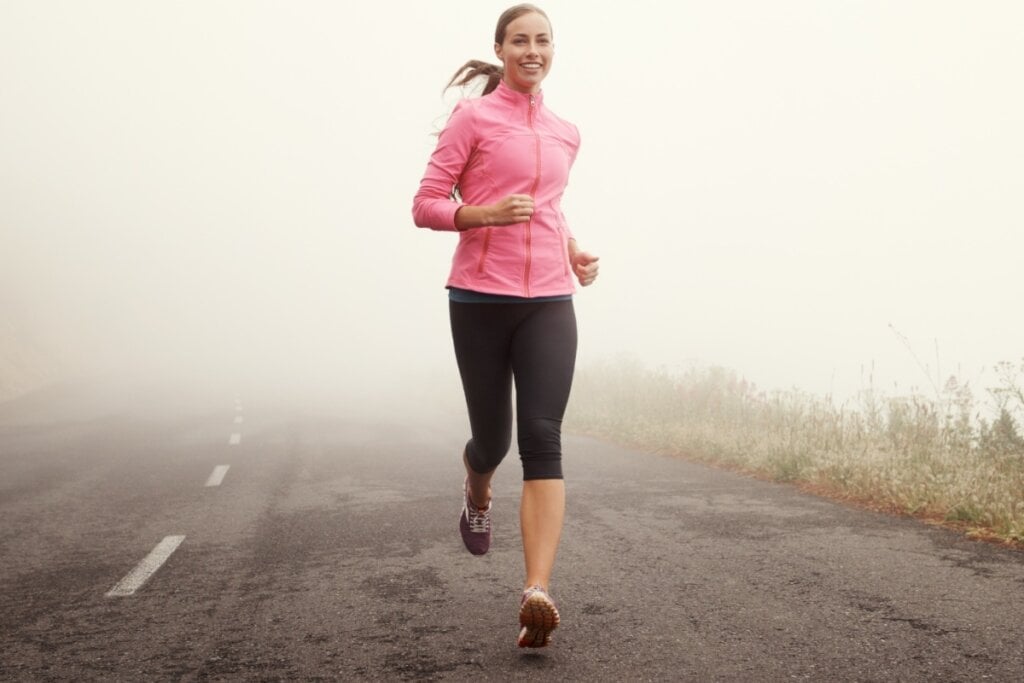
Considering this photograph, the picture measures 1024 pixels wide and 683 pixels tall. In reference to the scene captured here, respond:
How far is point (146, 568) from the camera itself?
195 inches

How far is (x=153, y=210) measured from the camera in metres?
133

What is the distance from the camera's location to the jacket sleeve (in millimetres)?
3459

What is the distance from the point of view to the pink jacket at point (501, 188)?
3.43m

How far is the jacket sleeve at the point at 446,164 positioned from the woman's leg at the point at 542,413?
53cm

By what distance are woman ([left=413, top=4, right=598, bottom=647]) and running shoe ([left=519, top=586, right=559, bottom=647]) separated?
26 cm

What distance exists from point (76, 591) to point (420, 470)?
482 cm

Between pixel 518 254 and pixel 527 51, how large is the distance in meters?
0.78

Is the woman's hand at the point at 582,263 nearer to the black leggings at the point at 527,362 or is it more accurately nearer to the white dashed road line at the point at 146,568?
the black leggings at the point at 527,362

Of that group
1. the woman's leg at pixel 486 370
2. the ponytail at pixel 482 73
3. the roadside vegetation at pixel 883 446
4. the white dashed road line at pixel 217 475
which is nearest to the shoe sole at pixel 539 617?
the woman's leg at pixel 486 370

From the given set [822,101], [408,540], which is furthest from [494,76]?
[822,101]

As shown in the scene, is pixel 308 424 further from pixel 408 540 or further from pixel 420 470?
pixel 408 540

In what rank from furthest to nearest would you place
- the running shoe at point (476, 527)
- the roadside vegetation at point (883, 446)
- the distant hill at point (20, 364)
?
1. the distant hill at point (20, 364)
2. the roadside vegetation at point (883, 446)
3. the running shoe at point (476, 527)

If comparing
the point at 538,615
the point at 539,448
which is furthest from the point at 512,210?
the point at 538,615

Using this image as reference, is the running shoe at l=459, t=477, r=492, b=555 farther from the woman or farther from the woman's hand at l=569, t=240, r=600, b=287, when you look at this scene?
the woman's hand at l=569, t=240, r=600, b=287
